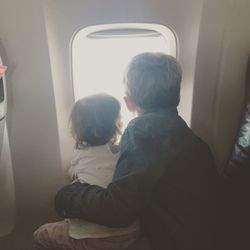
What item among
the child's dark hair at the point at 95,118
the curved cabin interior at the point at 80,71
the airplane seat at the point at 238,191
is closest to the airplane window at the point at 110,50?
the curved cabin interior at the point at 80,71

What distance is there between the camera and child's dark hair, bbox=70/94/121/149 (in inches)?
50.0

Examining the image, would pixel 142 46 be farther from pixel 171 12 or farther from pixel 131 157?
pixel 131 157

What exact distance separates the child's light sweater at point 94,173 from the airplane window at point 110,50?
0.33m

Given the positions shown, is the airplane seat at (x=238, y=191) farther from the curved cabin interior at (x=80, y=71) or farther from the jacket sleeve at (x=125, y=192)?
the jacket sleeve at (x=125, y=192)

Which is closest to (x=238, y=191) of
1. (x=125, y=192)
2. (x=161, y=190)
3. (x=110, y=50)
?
(x=161, y=190)

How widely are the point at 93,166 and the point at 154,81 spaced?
1.07 feet

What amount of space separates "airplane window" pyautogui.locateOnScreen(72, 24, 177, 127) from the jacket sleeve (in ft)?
1.55

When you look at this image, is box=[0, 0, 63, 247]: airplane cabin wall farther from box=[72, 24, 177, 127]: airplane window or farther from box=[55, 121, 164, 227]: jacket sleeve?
box=[55, 121, 164, 227]: jacket sleeve

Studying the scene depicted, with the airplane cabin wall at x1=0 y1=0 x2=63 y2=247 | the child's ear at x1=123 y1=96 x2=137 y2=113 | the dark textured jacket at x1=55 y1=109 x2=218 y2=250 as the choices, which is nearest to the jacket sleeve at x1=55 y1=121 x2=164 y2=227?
the dark textured jacket at x1=55 y1=109 x2=218 y2=250

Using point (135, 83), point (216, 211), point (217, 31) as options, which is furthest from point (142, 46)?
point (216, 211)

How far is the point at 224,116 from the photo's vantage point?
5.27 ft

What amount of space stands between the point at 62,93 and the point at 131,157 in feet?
1.67

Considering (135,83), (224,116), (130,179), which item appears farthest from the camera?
(224,116)

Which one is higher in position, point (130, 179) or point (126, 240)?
point (130, 179)
